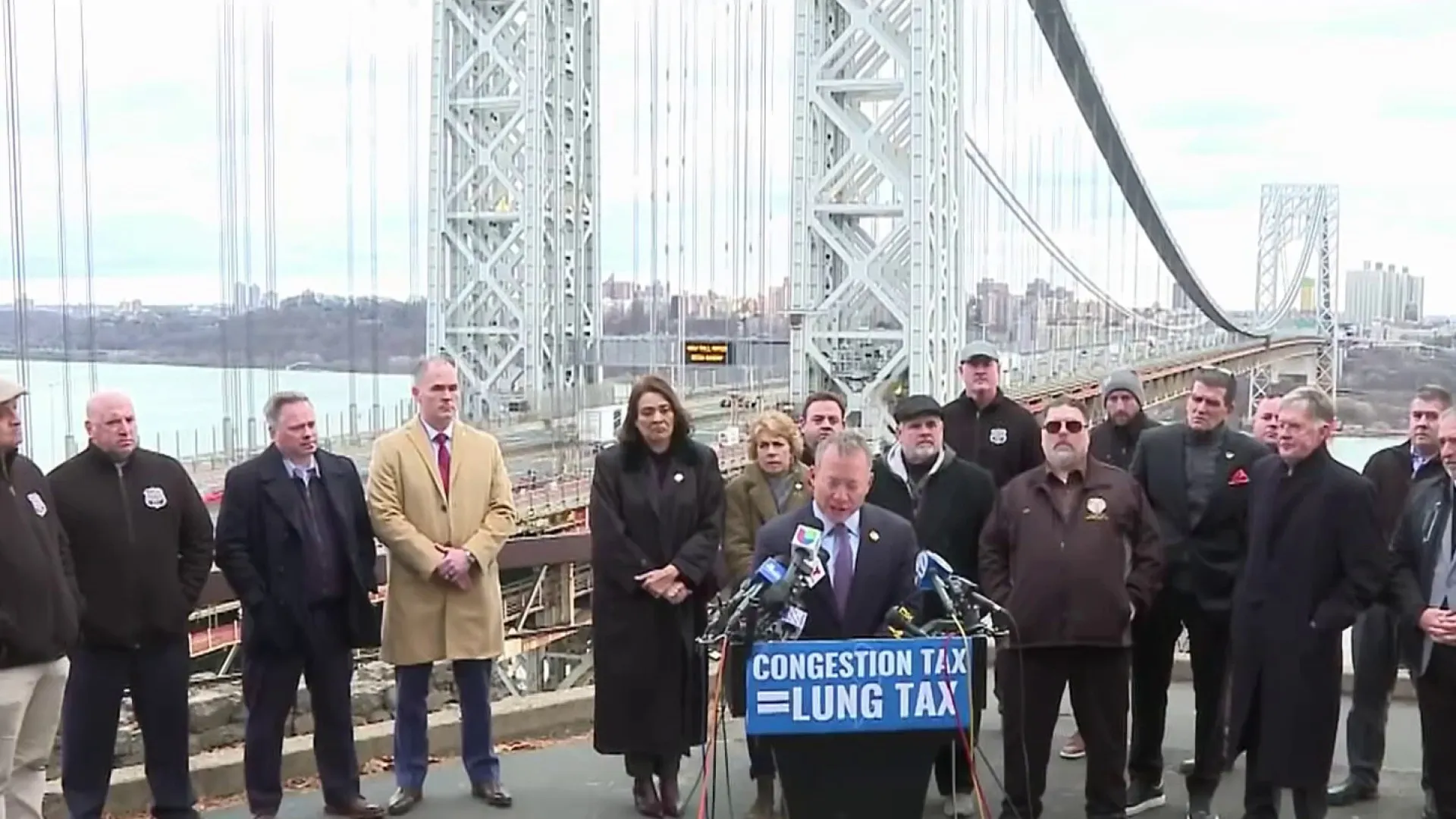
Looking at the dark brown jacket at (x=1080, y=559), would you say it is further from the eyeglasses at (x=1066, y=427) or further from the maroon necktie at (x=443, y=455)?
the maroon necktie at (x=443, y=455)

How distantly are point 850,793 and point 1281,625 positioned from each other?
165 centimetres

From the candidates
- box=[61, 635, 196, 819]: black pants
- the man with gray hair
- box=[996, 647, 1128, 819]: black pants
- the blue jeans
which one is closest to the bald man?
box=[61, 635, 196, 819]: black pants

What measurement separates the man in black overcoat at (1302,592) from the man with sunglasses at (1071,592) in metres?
0.34

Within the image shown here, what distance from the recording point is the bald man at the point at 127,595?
185 inches

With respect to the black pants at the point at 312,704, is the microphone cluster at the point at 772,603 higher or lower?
higher

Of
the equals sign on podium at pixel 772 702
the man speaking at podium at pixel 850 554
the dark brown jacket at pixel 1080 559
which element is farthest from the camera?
the dark brown jacket at pixel 1080 559

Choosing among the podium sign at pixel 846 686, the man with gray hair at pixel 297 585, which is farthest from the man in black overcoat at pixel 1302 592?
the man with gray hair at pixel 297 585

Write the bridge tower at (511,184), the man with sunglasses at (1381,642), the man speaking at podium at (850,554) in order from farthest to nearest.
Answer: the bridge tower at (511,184) → the man with sunglasses at (1381,642) → the man speaking at podium at (850,554)

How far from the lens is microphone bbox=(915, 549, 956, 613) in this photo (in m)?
4.04

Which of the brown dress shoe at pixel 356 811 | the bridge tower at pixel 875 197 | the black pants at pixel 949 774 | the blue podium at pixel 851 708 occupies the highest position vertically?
the bridge tower at pixel 875 197

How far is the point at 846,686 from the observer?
3814mm

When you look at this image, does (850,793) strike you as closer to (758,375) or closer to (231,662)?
(231,662)

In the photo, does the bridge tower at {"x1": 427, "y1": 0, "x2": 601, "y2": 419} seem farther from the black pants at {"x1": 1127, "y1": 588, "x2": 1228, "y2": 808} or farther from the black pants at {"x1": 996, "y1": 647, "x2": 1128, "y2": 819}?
the black pants at {"x1": 996, "y1": 647, "x2": 1128, "y2": 819}

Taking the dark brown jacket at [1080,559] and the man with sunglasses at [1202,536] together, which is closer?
the dark brown jacket at [1080,559]
